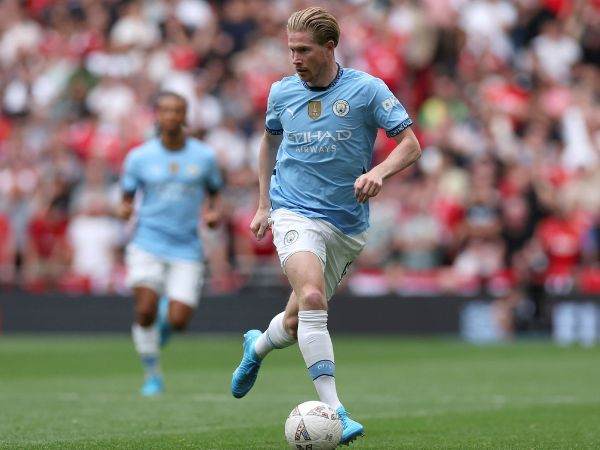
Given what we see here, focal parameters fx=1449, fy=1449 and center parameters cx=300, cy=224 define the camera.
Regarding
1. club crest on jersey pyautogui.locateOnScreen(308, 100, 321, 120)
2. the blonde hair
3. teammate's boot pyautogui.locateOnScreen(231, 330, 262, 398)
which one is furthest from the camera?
teammate's boot pyautogui.locateOnScreen(231, 330, 262, 398)

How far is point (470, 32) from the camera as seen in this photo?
24.7 metres

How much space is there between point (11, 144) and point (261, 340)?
16.6m

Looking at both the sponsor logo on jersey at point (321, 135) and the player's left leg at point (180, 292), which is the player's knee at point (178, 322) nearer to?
the player's left leg at point (180, 292)

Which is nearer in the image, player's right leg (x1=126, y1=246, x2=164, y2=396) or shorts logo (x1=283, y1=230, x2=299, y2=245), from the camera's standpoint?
shorts logo (x1=283, y1=230, x2=299, y2=245)

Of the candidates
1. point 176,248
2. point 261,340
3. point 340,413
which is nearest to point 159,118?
point 176,248

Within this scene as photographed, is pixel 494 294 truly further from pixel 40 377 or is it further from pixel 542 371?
pixel 40 377

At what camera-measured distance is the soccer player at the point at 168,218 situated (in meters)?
13.9

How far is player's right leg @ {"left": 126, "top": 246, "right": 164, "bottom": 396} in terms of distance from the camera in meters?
13.6

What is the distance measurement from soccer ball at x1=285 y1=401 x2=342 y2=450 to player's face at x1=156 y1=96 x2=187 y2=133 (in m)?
6.02

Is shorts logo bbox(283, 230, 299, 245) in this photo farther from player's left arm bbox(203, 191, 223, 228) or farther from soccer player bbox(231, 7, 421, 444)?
player's left arm bbox(203, 191, 223, 228)

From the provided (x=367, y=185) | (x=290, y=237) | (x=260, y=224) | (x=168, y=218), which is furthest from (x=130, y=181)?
Result: (x=367, y=185)

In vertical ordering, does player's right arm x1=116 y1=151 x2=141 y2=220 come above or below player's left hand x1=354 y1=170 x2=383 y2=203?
above

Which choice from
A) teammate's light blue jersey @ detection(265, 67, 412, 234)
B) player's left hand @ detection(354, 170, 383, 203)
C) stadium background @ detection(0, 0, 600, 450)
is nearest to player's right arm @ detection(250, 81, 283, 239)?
teammate's light blue jersey @ detection(265, 67, 412, 234)

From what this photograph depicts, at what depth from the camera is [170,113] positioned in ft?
44.6
